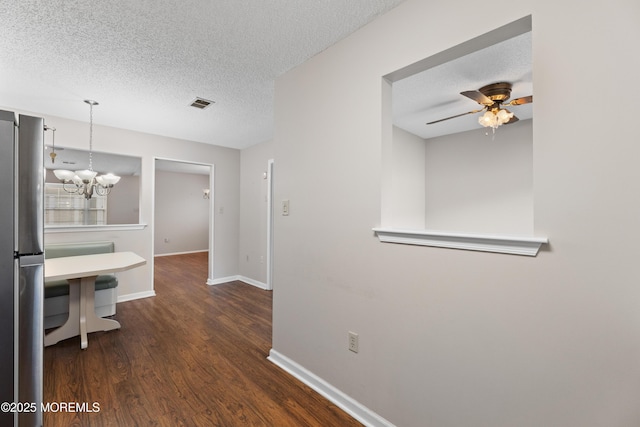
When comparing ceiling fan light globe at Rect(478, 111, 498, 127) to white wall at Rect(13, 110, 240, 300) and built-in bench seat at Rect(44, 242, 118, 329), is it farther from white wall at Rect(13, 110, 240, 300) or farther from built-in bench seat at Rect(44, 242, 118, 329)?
built-in bench seat at Rect(44, 242, 118, 329)

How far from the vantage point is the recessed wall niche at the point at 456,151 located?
5.87ft

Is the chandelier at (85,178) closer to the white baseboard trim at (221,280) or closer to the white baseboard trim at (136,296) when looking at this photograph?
the white baseboard trim at (136,296)

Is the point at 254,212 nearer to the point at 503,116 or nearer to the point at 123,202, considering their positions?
the point at 503,116

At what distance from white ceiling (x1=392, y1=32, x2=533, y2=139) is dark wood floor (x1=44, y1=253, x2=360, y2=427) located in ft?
8.79

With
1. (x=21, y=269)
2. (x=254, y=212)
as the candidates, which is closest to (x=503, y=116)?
(x=21, y=269)

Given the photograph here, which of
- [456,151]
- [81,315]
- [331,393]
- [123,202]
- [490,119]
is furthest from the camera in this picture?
[123,202]

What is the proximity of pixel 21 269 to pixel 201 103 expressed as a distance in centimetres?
239

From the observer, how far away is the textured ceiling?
1590 mm

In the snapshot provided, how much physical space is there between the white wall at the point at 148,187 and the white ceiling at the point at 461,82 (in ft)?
10.4

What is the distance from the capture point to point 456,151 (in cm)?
422

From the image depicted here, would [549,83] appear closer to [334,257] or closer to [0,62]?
[334,257]

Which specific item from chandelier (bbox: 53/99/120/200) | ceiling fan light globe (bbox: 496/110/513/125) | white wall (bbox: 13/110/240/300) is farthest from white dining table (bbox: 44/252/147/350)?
ceiling fan light globe (bbox: 496/110/513/125)

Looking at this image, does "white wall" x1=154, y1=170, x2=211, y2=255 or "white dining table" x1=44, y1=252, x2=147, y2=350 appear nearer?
"white dining table" x1=44, y1=252, x2=147, y2=350

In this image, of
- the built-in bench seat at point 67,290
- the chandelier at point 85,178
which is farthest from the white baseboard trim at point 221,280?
the chandelier at point 85,178
